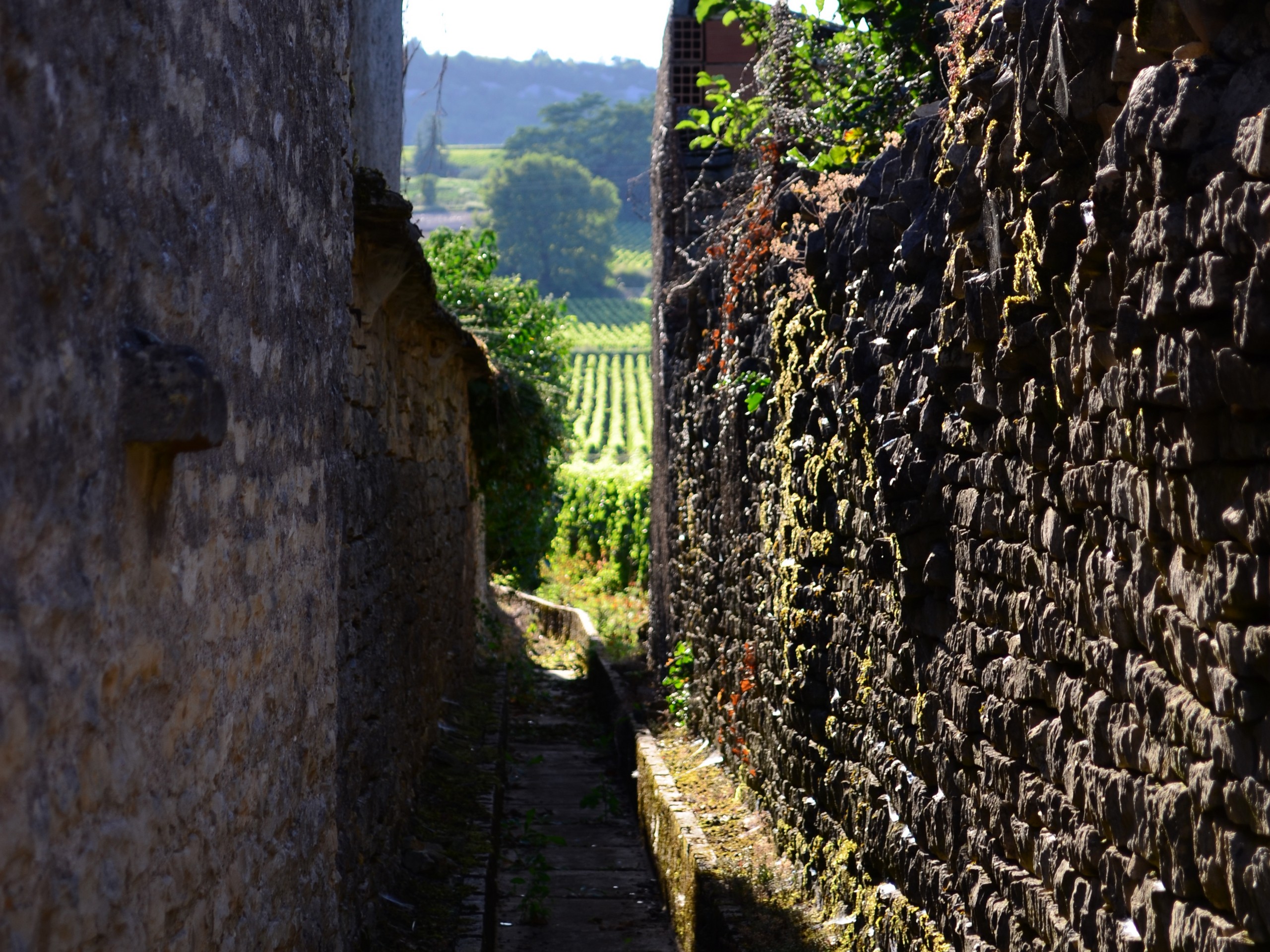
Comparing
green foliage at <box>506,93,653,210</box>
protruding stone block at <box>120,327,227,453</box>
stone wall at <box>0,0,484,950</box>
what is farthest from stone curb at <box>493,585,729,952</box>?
green foliage at <box>506,93,653,210</box>

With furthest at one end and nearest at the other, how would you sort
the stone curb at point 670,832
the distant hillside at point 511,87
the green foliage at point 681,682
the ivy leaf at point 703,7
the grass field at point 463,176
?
the distant hillside at point 511,87, the grass field at point 463,176, the green foliage at point 681,682, the ivy leaf at point 703,7, the stone curb at point 670,832

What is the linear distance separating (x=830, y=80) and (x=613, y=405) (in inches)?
1974

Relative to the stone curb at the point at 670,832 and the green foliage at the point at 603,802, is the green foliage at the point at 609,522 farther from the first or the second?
the green foliage at the point at 603,802

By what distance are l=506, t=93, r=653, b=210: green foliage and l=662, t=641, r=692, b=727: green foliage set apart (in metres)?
97.3

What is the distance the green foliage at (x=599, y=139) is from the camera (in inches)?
4178

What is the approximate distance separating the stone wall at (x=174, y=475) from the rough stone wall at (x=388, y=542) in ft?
0.45

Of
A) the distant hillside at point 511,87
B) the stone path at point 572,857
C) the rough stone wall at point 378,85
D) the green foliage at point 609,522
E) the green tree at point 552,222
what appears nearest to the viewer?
the rough stone wall at point 378,85

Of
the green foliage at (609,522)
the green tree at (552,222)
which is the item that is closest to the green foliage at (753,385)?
the green foliage at (609,522)

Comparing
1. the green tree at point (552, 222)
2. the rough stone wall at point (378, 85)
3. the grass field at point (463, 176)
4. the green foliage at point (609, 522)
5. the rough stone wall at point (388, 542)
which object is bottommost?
the green foliage at point (609, 522)

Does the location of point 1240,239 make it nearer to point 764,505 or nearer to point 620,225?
point 764,505

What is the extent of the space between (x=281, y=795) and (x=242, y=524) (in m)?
0.76

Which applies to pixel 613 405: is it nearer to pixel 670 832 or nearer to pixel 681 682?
pixel 681 682

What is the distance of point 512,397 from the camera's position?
463 inches

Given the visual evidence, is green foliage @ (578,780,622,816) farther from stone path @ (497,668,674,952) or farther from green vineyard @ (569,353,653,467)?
green vineyard @ (569,353,653,467)
